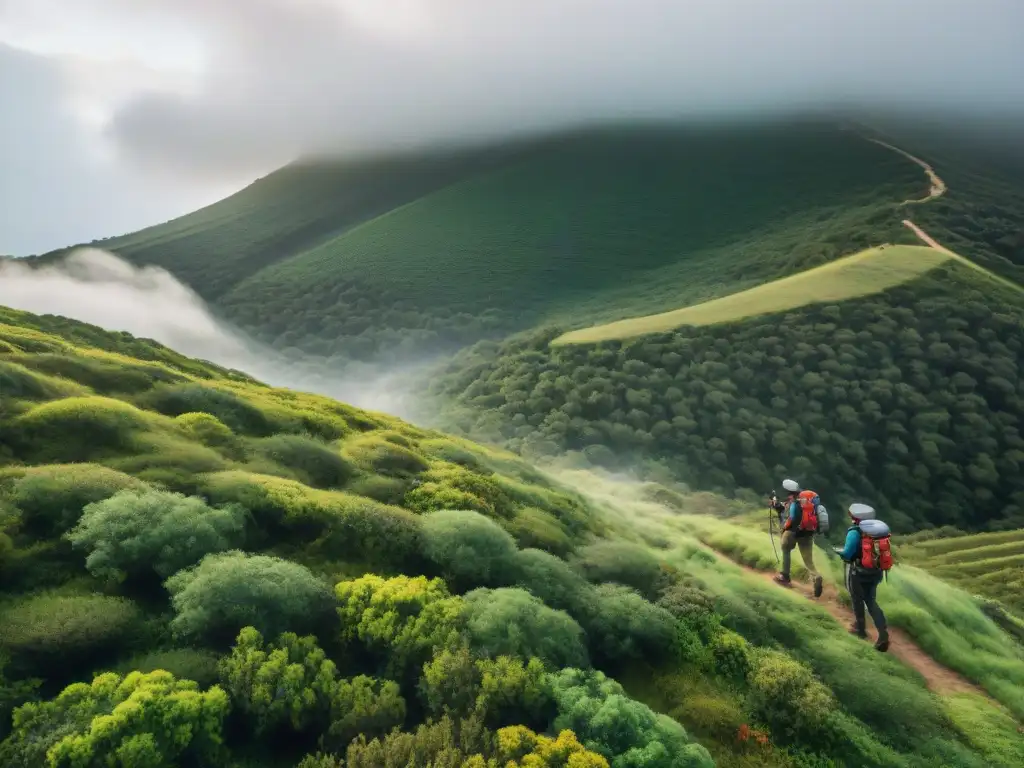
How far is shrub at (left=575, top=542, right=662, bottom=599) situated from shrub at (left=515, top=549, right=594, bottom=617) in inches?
45.0

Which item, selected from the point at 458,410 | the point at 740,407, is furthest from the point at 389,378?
the point at 740,407

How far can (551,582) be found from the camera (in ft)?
43.1

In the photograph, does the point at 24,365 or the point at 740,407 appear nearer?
the point at 24,365

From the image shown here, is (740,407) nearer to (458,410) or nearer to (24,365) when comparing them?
(458,410)

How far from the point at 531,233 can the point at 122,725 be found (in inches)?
4349

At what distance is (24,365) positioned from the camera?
706 inches

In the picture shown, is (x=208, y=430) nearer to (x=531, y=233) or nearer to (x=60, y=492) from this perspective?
(x=60, y=492)

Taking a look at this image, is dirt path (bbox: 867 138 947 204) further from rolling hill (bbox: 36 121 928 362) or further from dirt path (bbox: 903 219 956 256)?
dirt path (bbox: 903 219 956 256)

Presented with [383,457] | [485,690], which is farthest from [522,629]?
[383,457]

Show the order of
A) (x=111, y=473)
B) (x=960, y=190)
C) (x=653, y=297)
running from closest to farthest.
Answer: (x=111, y=473)
(x=653, y=297)
(x=960, y=190)

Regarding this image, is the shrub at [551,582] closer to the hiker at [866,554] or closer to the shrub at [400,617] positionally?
the shrub at [400,617]

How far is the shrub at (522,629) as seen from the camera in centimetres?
1054

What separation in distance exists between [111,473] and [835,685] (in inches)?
555

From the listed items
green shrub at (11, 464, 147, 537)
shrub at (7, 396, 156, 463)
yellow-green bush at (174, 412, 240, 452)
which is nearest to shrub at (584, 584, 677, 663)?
green shrub at (11, 464, 147, 537)
